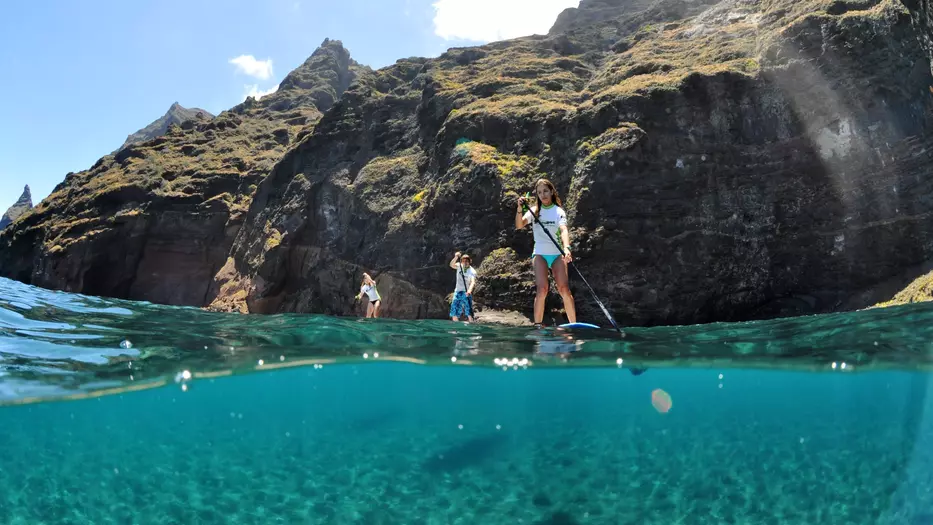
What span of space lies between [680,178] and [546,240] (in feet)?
31.2

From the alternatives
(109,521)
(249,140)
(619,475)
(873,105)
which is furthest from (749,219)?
(249,140)

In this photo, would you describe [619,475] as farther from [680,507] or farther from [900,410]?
[900,410]

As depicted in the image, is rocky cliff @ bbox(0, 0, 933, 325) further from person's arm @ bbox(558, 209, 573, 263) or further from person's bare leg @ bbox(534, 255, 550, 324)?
person's arm @ bbox(558, 209, 573, 263)

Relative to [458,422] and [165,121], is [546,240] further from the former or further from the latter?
[165,121]

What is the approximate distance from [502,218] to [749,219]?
7457 mm

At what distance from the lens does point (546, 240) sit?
28.0 feet

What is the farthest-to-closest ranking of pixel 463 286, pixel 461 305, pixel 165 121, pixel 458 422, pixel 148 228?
pixel 165 121, pixel 148 228, pixel 461 305, pixel 463 286, pixel 458 422

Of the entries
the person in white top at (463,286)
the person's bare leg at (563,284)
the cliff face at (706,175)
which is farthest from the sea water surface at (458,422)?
the cliff face at (706,175)

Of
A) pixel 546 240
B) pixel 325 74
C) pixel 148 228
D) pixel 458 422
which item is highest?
pixel 325 74

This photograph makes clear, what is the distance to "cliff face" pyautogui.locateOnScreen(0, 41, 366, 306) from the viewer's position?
33.1m

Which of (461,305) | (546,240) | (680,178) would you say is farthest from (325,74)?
(546,240)

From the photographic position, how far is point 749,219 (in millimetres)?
15594

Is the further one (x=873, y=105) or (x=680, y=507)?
(x=873, y=105)

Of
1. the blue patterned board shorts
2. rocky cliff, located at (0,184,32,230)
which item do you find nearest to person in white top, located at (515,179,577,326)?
the blue patterned board shorts
